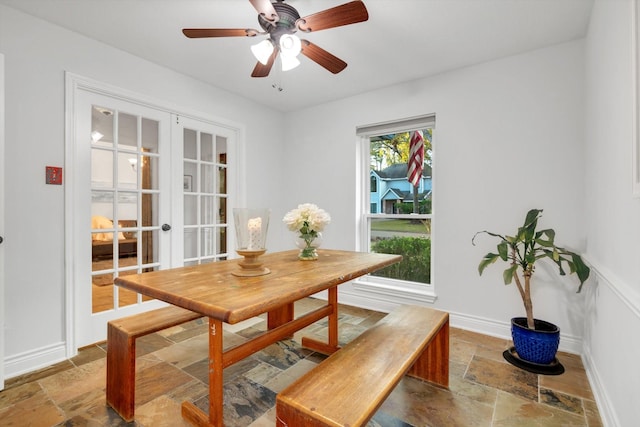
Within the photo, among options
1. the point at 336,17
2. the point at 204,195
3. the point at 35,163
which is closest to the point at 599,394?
the point at 336,17

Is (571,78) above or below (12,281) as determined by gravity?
above

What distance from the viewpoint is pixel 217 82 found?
335cm

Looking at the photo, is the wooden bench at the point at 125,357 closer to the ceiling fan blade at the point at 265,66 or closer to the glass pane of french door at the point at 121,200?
the glass pane of french door at the point at 121,200

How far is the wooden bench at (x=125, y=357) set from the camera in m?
1.65

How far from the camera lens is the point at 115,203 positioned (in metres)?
2.74

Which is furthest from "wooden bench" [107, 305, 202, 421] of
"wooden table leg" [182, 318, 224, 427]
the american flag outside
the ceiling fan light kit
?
the american flag outside

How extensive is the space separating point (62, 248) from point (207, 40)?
→ 78.7 inches

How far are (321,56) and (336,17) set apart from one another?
1.36ft

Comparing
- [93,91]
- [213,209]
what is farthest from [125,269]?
[93,91]

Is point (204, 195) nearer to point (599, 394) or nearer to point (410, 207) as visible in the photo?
point (410, 207)

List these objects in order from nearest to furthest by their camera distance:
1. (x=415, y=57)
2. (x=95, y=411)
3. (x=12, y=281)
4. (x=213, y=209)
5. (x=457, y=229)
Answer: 1. (x=95, y=411)
2. (x=12, y=281)
3. (x=415, y=57)
4. (x=457, y=229)
5. (x=213, y=209)

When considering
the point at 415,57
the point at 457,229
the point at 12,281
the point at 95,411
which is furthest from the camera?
the point at 457,229

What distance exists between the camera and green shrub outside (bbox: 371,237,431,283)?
340cm

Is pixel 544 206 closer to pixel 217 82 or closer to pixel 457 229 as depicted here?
pixel 457 229
